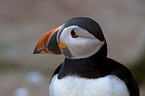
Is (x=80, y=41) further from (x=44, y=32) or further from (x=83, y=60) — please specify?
(x=44, y=32)

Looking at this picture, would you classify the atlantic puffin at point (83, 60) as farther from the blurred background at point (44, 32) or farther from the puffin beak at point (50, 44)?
the blurred background at point (44, 32)

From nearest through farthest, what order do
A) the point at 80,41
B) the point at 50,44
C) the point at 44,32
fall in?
the point at 80,41 < the point at 50,44 < the point at 44,32

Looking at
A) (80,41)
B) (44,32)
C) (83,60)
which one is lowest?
(44,32)

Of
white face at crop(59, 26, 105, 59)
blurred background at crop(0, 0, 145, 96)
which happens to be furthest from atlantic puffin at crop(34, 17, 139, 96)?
blurred background at crop(0, 0, 145, 96)

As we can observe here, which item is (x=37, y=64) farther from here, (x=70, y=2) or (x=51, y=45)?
(x=51, y=45)

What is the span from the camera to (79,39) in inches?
50.1

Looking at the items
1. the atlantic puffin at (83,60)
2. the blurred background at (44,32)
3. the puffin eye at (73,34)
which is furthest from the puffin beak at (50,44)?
the blurred background at (44,32)

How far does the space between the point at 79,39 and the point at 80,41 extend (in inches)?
0.5

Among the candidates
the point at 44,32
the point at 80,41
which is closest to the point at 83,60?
the point at 80,41

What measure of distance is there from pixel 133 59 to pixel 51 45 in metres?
2.03

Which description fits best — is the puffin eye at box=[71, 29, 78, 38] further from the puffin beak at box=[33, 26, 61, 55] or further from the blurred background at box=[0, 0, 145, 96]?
the blurred background at box=[0, 0, 145, 96]

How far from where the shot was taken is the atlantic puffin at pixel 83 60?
128cm

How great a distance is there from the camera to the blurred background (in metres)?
3.10

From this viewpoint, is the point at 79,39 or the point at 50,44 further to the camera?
the point at 50,44
